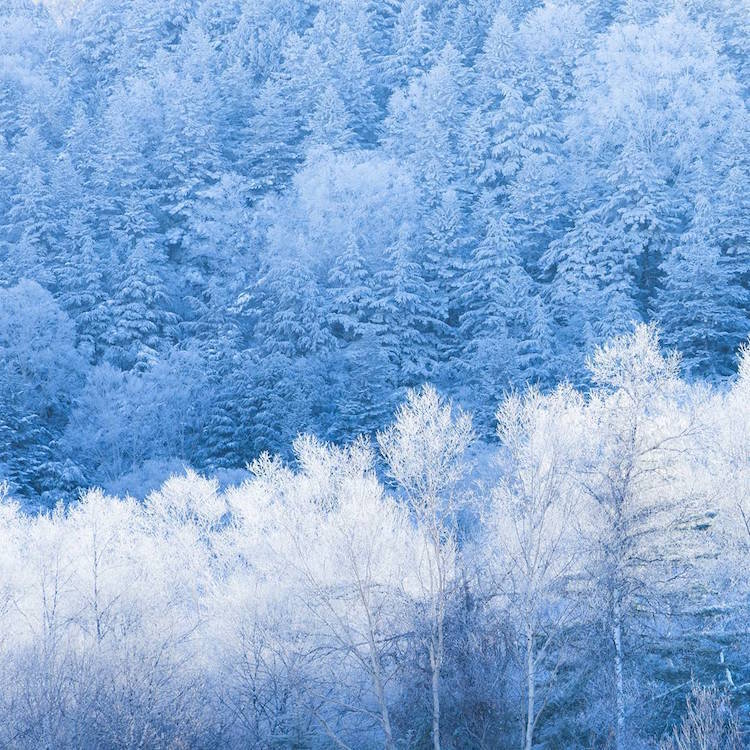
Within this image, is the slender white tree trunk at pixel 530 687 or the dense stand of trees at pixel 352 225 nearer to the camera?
the slender white tree trunk at pixel 530 687

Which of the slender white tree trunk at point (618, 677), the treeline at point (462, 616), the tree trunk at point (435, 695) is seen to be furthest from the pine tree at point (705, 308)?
the tree trunk at point (435, 695)

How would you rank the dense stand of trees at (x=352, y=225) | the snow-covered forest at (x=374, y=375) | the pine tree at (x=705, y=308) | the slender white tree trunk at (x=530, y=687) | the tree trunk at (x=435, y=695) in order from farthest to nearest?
1. the dense stand of trees at (x=352, y=225)
2. the pine tree at (x=705, y=308)
3. the snow-covered forest at (x=374, y=375)
4. the tree trunk at (x=435, y=695)
5. the slender white tree trunk at (x=530, y=687)

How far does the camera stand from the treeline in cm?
2080

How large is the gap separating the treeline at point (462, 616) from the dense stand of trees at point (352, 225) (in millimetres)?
1989

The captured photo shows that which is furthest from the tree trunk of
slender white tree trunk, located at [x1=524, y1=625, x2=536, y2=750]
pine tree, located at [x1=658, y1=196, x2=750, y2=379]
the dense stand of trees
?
pine tree, located at [x1=658, y1=196, x2=750, y2=379]

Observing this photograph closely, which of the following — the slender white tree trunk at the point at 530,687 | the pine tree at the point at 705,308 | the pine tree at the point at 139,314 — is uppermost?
the pine tree at the point at 139,314

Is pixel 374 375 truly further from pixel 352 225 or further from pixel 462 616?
pixel 462 616

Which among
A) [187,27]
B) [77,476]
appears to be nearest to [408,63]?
[187,27]

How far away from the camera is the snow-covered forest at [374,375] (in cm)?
2169

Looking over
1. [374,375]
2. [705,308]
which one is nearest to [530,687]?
[374,375]

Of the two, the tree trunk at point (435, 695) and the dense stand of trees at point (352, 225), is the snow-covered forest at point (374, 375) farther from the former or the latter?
the dense stand of trees at point (352, 225)

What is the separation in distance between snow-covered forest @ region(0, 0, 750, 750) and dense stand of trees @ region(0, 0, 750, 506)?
25 cm

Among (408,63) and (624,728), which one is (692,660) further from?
(408,63)

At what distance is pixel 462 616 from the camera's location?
23.4 m
